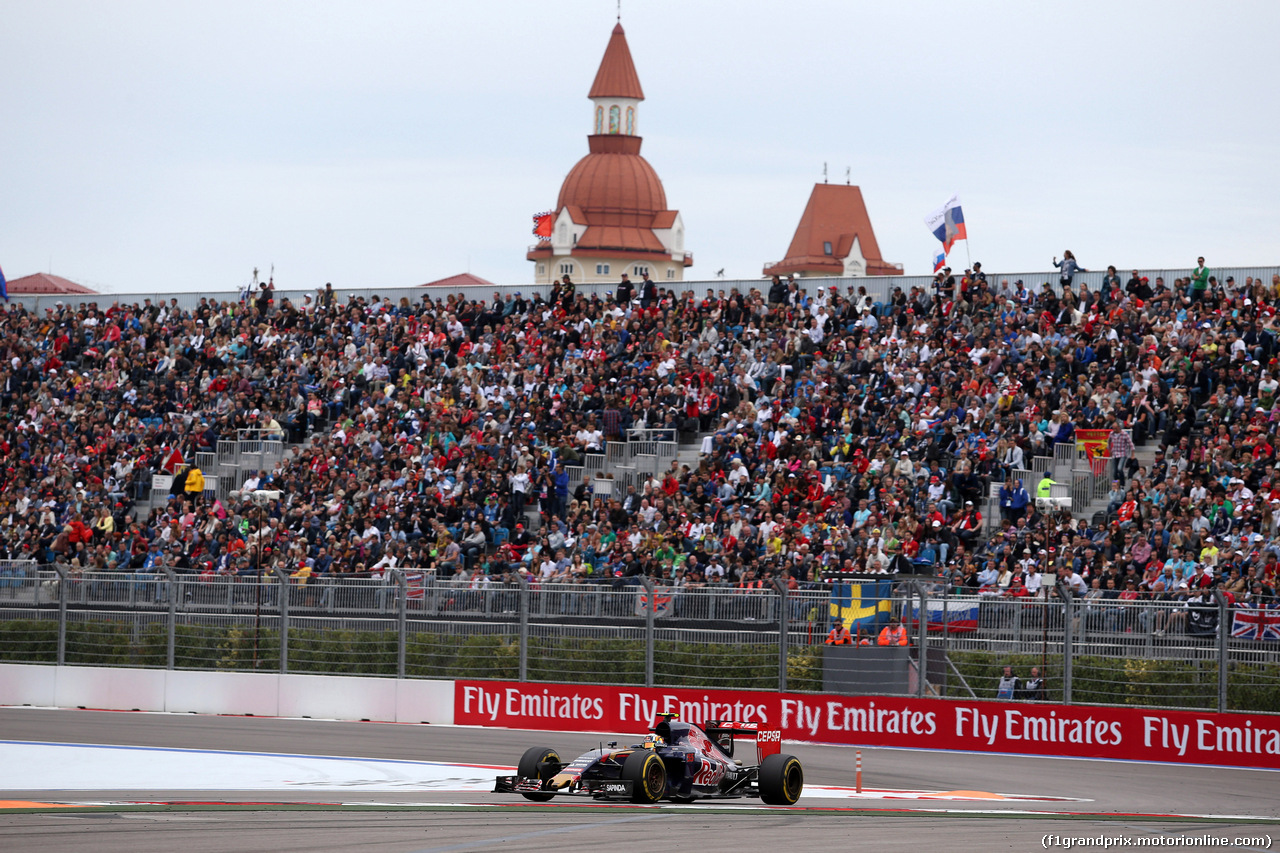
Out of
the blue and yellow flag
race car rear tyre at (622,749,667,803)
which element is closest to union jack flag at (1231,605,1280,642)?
the blue and yellow flag

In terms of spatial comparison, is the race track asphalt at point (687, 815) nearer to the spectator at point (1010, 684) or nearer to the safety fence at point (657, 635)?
the spectator at point (1010, 684)

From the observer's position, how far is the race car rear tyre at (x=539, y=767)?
14.4 metres

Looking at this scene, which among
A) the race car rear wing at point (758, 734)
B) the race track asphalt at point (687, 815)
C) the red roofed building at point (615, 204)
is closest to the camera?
the race track asphalt at point (687, 815)

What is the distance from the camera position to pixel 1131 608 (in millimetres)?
19875

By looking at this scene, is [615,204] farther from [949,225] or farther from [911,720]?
[911,720]

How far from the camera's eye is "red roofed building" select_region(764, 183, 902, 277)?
128m

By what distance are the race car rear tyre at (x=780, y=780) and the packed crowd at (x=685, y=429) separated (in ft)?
24.4

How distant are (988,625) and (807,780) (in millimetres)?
4249

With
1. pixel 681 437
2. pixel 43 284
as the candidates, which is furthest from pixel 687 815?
pixel 43 284

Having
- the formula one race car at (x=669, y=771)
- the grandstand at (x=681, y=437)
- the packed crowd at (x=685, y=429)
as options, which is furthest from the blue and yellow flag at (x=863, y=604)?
the formula one race car at (x=669, y=771)

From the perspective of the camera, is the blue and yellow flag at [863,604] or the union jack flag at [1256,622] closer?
the union jack flag at [1256,622]

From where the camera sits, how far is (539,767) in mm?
14438

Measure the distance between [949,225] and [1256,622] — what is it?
16.8 m

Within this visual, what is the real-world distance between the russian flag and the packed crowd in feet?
8.87
